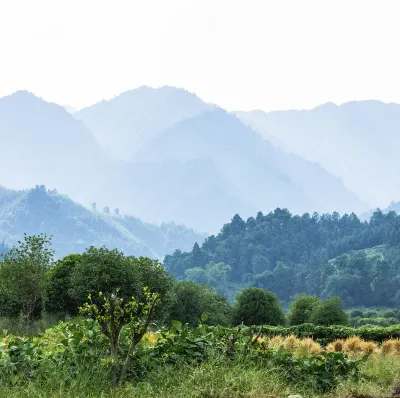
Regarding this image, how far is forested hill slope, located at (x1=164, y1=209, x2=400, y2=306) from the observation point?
3947 inches

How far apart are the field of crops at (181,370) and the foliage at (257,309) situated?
2467cm

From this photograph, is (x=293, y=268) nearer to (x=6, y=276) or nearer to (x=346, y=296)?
(x=346, y=296)

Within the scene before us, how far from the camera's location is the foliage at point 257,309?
111 feet

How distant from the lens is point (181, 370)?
24.9 ft

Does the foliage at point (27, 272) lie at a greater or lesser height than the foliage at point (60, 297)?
greater

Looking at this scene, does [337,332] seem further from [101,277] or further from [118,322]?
[118,322]

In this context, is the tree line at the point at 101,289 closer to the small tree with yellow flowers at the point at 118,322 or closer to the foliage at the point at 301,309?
the foliage at the point at 301,309

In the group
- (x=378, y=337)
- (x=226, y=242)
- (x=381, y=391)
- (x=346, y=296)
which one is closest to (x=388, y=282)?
(x=346, y=296)

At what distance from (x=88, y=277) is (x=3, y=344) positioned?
17.8 m

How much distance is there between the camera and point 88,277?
25.2 m

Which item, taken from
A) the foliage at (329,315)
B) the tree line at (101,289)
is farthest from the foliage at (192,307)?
the foliage at (329,315)

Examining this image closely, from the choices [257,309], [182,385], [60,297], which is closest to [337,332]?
[257,309]

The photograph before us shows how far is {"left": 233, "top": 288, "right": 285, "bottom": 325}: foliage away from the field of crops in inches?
971

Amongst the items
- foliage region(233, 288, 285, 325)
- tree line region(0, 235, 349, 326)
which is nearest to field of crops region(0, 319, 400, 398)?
tree line region(0, 235, 349, 326)
